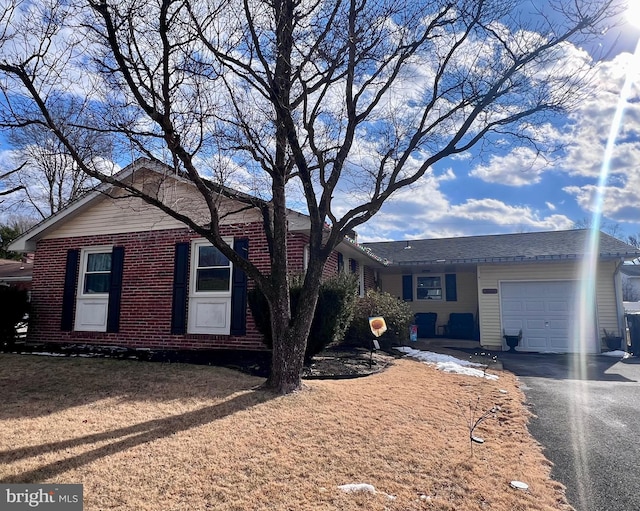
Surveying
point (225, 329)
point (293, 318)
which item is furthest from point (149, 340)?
point (293, 318)

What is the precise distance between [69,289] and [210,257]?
4.28 metres

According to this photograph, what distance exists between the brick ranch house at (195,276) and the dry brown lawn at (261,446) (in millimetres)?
3176

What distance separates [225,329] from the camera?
972 cm

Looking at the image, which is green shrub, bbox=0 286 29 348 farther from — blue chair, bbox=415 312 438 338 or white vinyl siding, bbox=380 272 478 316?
blue chair, bbox=415 312 438 338

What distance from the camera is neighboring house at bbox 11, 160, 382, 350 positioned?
971cm

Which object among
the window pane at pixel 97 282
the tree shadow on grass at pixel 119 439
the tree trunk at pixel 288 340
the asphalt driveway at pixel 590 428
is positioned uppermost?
the window pane at pixel 97 282

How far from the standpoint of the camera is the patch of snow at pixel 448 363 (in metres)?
8.63

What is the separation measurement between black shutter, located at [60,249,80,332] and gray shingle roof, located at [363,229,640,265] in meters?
10.3

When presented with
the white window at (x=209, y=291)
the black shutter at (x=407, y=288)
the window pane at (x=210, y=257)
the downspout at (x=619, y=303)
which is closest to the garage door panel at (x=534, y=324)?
the downspout at (x=619, y=303)

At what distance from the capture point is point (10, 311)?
33.9ft

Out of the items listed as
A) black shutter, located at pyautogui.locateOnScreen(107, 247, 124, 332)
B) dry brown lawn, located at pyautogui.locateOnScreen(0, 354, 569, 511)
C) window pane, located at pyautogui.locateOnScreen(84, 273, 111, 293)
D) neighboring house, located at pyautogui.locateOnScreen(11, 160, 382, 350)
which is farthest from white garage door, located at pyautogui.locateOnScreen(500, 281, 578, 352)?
window pane, located at pyautogui.locateOnScreen(84, 273, 111, 293)

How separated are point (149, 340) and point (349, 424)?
7217 millimetres

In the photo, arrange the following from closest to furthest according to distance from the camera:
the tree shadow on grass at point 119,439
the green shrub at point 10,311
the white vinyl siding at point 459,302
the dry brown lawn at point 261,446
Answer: the dry brown lawn at point 261,446, the tree shadow on grass at point 119,439, the green shrub at point 10,311, the white vinyl siding at point 459,302

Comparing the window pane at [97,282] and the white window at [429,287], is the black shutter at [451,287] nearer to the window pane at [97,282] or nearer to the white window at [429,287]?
the white window at [429,287]
